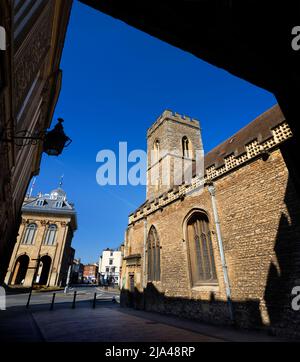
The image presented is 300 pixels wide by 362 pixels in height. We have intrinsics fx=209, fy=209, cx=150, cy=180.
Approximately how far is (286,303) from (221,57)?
7957mm


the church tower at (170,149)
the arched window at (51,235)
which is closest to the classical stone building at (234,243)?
the church tower at (170,149)

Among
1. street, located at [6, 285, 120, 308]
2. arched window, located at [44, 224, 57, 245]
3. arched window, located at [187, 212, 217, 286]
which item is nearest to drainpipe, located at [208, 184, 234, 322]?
arched window, located at [187, 212, 217, 286]

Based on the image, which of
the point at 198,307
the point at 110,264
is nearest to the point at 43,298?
the point at 198,307

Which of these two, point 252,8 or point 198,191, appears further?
point 198,191

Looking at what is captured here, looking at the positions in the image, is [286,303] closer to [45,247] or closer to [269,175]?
[269,175]

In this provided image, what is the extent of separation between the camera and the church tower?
856 inches

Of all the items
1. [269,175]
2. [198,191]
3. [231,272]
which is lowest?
[231,272]

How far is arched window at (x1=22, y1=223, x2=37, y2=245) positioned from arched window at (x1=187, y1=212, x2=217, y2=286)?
30.2 m

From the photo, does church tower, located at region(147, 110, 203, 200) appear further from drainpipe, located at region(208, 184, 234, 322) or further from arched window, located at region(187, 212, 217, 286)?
drainpipe, located at region(208, 184, 234, 322)

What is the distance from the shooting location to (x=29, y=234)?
33.2 metres

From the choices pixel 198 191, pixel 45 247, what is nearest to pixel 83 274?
pixel 45 247

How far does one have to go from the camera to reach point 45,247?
32.8 meters
